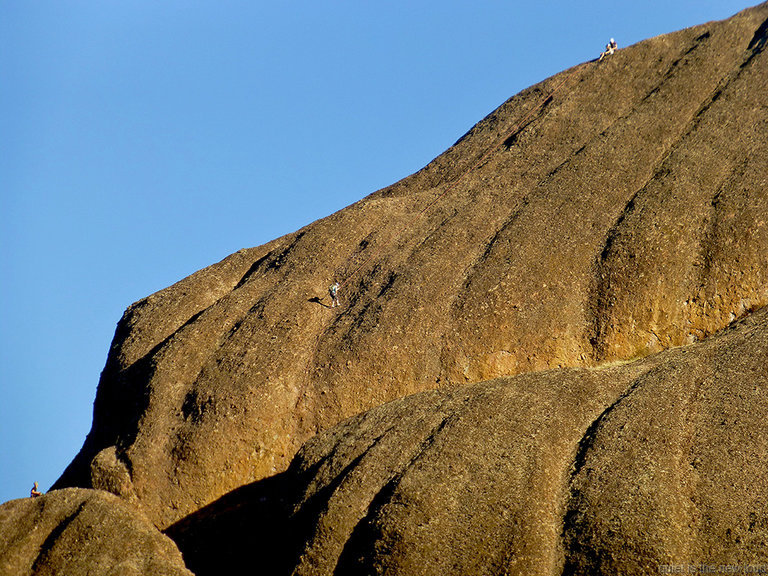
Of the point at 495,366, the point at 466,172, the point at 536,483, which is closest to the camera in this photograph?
the point at 536,483

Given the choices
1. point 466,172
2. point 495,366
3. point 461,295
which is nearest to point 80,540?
point 495,366

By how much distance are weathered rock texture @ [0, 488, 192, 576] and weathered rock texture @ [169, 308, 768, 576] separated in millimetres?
3383

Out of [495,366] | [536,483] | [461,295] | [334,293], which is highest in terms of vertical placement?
[334,293]

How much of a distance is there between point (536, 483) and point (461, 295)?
12.1 m

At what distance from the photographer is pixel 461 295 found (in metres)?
36.4

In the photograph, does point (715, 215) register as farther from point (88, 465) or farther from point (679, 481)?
point (88, 465)

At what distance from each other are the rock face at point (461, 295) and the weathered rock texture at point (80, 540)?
3.27 meters

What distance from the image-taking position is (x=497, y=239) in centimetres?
3884

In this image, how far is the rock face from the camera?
33.2 meters

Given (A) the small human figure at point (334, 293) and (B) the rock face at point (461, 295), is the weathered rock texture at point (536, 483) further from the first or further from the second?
(A) the small human figure at point (334, 293)

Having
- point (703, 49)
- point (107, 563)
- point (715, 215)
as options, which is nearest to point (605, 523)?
point (107, 563)

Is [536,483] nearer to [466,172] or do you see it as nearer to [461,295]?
[461,295]

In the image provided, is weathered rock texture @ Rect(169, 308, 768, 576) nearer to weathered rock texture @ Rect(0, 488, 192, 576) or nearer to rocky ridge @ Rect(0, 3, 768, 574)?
rocky ridge @ Rect(0, 3, 768, 574)

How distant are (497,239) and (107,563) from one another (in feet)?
72.2
